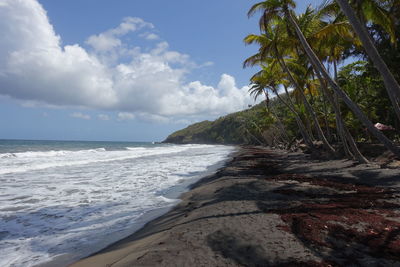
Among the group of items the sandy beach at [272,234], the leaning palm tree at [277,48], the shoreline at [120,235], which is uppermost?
the leaning palm tree at [277,48]

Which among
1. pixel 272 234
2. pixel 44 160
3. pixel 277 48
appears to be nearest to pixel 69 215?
pixel 272 234

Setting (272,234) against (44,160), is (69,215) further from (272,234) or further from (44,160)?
(44,160)

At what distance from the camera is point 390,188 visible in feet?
26.5

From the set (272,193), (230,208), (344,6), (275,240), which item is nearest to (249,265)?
(275,240)

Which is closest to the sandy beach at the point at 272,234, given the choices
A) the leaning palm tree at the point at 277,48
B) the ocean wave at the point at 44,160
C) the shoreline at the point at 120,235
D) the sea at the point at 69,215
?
the shoreline at the point at 120,235

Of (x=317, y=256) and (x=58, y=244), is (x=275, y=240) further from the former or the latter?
(x=58, y=244)

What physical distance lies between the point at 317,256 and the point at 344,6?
7.06 meters

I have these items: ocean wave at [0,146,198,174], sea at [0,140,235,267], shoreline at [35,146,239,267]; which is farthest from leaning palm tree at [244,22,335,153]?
ocean wave at [0,146,198,174]

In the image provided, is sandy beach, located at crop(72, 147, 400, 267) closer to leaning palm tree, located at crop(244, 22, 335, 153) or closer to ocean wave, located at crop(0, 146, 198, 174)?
leaning palm tree, located at crop(244, 22, 335, 153)

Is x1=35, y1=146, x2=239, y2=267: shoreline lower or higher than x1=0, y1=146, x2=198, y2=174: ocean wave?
lower

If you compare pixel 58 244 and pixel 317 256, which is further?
pixel 58 244

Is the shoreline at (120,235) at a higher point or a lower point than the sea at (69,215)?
lower

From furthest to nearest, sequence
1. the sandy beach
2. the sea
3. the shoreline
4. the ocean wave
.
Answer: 1. the ocean wave
2. the sea
3. the shoreline
4. the sandy beach

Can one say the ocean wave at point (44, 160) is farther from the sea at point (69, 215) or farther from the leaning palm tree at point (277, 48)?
the leaning palm tree at point (277, 48)
